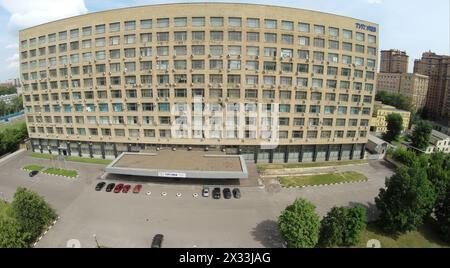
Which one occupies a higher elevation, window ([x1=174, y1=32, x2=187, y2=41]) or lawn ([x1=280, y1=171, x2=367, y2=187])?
window ([x1=174, y1=32, x2=187, y2=41])

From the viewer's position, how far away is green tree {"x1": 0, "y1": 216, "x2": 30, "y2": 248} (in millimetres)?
23344

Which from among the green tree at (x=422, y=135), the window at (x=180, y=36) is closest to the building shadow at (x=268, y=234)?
the window at (x=180, y=36)

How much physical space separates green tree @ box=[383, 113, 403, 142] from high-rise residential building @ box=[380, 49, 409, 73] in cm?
9790

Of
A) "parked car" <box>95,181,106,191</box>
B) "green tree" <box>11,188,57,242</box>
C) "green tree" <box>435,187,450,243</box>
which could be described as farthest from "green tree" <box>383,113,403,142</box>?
"green tree" <box>11,188,57,242</box>

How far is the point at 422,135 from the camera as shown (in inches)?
2566

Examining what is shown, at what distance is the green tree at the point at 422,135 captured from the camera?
64062 millimetres

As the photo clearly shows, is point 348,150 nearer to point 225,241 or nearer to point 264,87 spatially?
point 264,87

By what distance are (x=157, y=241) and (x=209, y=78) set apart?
102 ft

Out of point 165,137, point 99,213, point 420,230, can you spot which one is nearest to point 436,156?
point 420,230

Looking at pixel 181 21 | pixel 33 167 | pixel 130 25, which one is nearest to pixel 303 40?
pixel 181 21

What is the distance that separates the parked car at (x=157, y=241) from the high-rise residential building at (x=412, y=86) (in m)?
145

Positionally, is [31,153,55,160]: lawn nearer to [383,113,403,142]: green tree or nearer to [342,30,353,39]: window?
[342,30,353,39]: window

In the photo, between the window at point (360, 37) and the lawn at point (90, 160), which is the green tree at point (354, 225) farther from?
the lawn at point (90, 160)

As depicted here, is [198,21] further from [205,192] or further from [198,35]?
[205,192]
